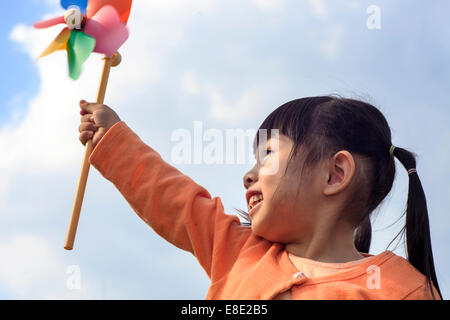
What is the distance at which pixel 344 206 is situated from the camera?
2.27 m

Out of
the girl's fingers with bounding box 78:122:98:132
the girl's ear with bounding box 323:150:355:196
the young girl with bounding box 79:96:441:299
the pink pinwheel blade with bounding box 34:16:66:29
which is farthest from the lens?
the pink pinwheel blade with bounding box 34:16:66:29

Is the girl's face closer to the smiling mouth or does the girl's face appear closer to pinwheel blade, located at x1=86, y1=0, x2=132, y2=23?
the smiling mouth

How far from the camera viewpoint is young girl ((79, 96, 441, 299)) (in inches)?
84.9

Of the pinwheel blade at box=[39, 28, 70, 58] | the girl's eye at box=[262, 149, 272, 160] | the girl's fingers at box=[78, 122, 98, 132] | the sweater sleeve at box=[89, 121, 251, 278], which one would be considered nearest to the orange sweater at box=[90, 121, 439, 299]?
the sweater sleeve at box=[89, 121, 251, 278]

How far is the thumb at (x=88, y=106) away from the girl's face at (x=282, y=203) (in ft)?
2.37

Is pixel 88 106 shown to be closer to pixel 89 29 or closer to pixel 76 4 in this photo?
pixel 89 29

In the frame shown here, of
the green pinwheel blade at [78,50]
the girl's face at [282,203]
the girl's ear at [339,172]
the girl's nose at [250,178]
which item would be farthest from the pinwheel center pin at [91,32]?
the girl's ear at [339,172]

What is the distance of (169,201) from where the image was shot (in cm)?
231

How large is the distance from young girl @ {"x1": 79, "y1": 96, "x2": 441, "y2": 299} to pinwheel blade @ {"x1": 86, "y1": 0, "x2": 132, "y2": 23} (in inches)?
18.9

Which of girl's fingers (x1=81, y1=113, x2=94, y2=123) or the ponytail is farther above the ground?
girl's fingers (x1=81, y1=113, x2=94, y2=123)

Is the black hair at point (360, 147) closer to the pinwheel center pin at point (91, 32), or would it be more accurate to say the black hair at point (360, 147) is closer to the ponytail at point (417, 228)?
the ponytail at point (417, 228)
